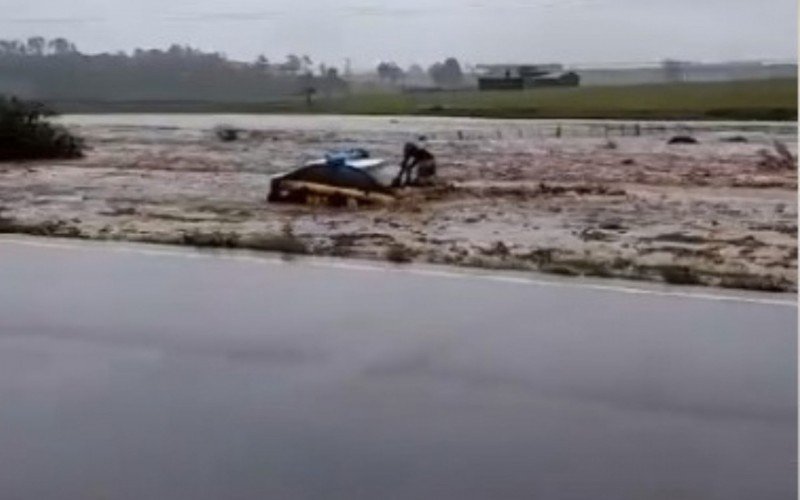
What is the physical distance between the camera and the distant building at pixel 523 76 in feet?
15.1

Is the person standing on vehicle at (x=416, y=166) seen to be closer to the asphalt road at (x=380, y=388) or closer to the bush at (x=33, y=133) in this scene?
the asphalt road at (x=380, y=388)

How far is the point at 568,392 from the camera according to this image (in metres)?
3.67

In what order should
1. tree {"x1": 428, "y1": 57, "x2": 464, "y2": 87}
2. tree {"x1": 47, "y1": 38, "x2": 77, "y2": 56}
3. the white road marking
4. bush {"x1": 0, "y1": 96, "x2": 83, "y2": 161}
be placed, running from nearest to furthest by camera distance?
the white road marking
tree {"x1": 428, "y1": 57, "x2": 464, "y2": 87}
tree {"x1": 47, "y1": 38, "x2": 77, "y2": 56}
bush {"x1": 0, "y1": 96, "x2": 83, "y2": 161}

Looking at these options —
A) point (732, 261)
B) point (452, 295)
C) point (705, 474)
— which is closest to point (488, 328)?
point (452, 295)

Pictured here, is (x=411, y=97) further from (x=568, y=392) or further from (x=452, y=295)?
(x=568, y=392)

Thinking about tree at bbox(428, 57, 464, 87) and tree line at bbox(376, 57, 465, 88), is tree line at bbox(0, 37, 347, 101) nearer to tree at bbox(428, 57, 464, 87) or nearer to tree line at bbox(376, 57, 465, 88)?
tree line at bbox(376, 57, 465, 88)

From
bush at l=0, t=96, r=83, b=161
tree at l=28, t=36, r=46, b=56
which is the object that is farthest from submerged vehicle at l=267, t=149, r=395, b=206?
tree at l=28, t=36, r=46, b=56

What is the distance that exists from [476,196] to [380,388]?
4.37 ft

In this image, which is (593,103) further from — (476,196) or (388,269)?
(388,269)

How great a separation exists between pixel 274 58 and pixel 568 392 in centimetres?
200

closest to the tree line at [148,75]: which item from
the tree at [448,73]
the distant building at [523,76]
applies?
the tree at [448,73]

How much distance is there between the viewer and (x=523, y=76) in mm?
4695

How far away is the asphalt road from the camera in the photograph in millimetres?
3086

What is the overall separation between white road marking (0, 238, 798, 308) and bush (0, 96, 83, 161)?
0.38 meters
